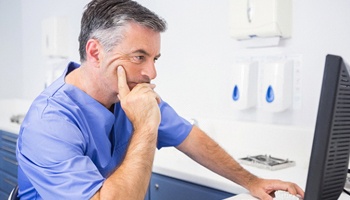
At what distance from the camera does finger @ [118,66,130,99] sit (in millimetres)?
1026

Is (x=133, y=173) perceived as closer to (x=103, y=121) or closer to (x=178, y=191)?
(x=103, y=121)

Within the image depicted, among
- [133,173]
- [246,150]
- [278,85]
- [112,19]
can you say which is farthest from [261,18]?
[133,173]

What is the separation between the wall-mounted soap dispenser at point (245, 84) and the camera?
5.77 feet

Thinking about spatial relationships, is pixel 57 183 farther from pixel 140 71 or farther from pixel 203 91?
pixel 203 91

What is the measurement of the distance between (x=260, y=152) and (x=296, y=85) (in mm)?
347

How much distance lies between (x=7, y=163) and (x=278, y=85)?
2.10 metres

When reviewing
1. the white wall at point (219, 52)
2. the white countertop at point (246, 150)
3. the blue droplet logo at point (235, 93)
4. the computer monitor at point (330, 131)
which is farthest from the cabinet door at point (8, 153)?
the computer monitor at point (330, 131)

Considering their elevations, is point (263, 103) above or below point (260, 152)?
above

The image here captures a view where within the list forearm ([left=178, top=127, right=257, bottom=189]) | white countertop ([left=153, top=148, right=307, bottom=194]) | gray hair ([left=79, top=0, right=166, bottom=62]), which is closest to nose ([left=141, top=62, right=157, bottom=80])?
gray hair ([left=79, top=0, right=166, bottom=62])

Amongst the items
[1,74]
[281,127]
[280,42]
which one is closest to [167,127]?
[281,127]

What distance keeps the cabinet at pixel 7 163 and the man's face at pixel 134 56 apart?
1.81m

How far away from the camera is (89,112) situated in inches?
42.9

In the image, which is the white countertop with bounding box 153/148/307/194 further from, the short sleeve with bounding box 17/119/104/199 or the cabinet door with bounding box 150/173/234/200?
the short sleeve with bounding box 17/119/104/199

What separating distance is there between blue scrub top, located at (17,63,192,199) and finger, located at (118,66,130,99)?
4.7 inches
